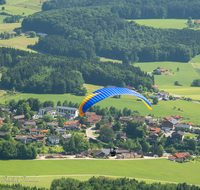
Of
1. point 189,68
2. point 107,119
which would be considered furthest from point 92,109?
point 189,68

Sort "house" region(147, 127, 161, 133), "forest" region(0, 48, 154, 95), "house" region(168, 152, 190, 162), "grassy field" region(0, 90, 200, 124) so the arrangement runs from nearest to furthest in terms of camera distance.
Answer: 1. "house" region(168, 152, 190, 162)
2. "house" region(147, 127, 161, 133)
3. "grassy field" region(0, 90, 200, 124)
4. "forest" region(0, 48, 154, 95)

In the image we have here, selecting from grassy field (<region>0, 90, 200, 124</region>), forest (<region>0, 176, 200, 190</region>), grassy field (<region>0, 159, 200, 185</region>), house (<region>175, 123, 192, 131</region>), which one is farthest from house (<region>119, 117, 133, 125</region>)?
forest (<region>0, 176, 200, 190</region>)

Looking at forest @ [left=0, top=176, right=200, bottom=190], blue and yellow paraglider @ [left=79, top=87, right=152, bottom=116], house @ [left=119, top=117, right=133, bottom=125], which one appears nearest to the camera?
blue and yellow paraglider @ [left=79, top=87, right=152, bottom=116]

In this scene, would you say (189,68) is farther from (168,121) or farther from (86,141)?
(86,141)

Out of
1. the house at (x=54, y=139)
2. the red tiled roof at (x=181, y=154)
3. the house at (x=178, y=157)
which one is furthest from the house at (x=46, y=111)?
the red tiled roof at (x=181, y=154)

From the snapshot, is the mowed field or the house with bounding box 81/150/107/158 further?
the house with bounding box 81/150/107/158

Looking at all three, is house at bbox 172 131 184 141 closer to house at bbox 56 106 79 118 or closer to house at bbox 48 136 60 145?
house at bbox 48 136 60 145

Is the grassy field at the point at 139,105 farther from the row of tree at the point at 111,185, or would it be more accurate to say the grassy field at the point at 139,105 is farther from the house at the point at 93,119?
the row of tree at the point at 111,185
